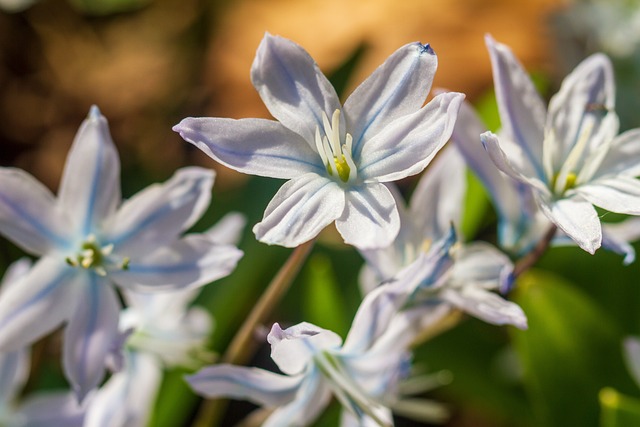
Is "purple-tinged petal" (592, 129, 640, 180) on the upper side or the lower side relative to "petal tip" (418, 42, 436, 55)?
lower

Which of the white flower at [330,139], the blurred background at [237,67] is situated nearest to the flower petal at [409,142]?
the white flower at [330,139]

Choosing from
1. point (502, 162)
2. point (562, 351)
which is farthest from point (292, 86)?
point (562, 351)

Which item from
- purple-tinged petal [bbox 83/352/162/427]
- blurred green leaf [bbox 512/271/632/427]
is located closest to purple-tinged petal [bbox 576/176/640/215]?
blurred green leaf [bbox 512/271/632/427]

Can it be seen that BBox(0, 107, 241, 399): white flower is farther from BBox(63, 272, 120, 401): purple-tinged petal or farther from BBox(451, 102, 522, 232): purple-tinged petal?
BBox(451, 102, 522, 232): purple-tinged petal

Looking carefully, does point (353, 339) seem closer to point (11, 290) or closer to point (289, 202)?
point (289, 202)

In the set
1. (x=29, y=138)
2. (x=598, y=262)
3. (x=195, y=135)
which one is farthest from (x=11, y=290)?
(x=29, y=138)

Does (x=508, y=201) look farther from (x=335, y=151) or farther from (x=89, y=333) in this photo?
(x=89, y=333)
